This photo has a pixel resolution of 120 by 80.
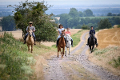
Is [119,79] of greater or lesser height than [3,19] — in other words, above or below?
above

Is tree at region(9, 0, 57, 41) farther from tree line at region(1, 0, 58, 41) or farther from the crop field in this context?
the crop field

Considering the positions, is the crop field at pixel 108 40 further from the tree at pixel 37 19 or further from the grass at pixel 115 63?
the grass at pixel 115 63

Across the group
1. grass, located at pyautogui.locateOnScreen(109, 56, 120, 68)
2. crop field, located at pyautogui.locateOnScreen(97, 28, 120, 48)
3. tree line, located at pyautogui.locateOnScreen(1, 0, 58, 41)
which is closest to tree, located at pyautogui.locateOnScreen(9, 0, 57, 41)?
tree line, located at pyautogui.locateOnScreen(1, 0, 58, 41)

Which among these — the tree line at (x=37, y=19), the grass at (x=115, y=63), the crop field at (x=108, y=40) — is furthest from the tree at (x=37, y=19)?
the grass at (x=115, y=63)

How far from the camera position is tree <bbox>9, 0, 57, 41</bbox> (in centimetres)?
2992

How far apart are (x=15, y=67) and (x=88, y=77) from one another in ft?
13.4

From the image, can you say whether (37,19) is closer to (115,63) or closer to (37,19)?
(37,19)

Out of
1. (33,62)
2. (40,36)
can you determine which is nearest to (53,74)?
(33,62)

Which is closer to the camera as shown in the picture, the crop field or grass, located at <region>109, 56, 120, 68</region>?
grass, located at <region>109, 56, 120, 68</region>

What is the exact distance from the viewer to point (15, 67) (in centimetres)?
916

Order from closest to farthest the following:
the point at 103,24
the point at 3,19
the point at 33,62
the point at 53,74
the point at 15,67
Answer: the point at 15,67 < the point at 53,74 < the point at 33,62 < the point at 3,19 < the point at 103,24

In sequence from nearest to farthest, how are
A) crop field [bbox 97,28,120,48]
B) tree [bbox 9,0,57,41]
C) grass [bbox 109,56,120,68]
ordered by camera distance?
grass [bbox 109,56,120,68] < tree [bbox 9,0,57,41] < crop field [bbox 97,28,120,48]

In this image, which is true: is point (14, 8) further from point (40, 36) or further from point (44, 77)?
point (44, 77)

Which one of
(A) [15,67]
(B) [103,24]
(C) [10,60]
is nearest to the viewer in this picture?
(A) [15,67]
